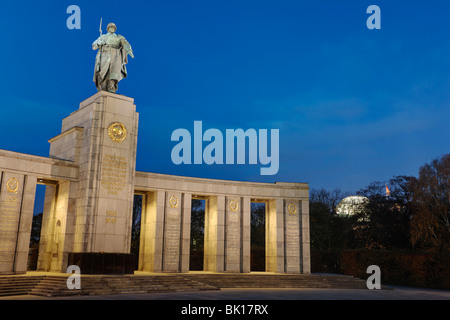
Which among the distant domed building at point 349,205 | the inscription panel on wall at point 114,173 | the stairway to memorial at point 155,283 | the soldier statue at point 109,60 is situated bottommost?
the stairway to memorial at point 155,283

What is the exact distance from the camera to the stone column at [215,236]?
98.0 ft

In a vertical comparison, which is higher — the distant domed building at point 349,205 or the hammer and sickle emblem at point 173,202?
the distant domed building at point 349,205

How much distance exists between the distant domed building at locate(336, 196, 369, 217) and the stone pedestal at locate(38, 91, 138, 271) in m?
34.0

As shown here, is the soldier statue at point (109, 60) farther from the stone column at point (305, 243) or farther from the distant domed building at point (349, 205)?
the distant domed building at point (349, 205)

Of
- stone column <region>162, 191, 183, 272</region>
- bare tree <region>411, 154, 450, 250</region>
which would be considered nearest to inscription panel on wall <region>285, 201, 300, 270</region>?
stone column <region>162, 191, 183, 272</region>

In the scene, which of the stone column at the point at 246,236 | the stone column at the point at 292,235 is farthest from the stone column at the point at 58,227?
the stone column at the point at 292,235

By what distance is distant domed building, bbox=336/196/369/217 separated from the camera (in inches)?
2034

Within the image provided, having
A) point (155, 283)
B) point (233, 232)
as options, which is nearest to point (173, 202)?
point (233, 232)

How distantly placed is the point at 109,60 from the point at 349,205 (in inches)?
1511
